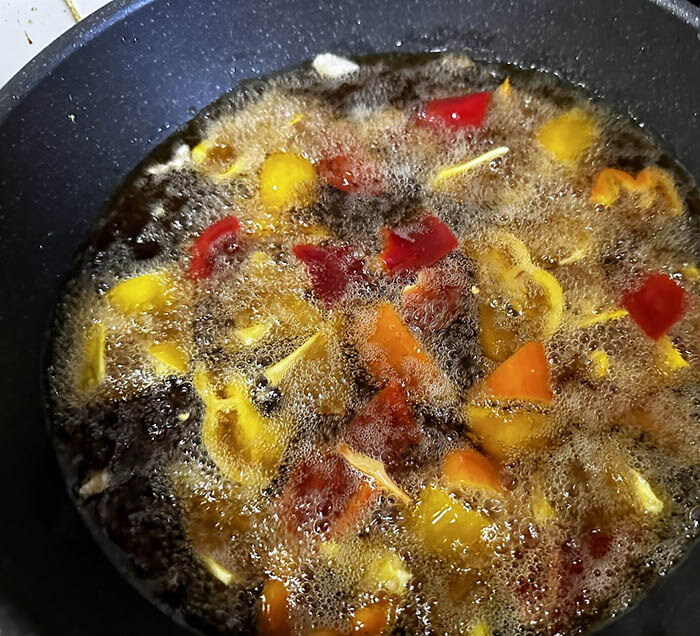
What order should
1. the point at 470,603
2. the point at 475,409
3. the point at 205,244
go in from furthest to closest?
the point at 205,244 < the point at 475,409 < the point at 470,603

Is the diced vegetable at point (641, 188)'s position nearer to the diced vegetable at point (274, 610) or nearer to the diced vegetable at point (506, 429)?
the diced vegetable at point (506, 429)

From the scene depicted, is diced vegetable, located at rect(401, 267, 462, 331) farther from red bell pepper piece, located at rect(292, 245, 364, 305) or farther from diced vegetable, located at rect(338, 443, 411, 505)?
diced vegetable, located at rect(338, 443, 411, 505)

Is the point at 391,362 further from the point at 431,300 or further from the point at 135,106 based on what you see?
the point at 135,106

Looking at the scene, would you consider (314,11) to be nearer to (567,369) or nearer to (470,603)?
(567,369)

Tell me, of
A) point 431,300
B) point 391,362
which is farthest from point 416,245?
point 391,362

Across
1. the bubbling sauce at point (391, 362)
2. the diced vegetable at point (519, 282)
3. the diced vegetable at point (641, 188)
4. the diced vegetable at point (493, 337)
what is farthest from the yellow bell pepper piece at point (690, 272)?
the diced vegetable at point (493, 337)

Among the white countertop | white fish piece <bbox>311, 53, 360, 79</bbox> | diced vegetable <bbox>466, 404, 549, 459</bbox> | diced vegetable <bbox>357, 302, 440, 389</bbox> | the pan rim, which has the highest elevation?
the white countertop

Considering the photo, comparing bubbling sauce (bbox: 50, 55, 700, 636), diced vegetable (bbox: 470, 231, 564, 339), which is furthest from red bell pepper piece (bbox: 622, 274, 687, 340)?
diced vegetable (bbox: 470, 231, 564, 339)

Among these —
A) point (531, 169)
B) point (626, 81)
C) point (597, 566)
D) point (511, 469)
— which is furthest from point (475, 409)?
point (626, 81)
